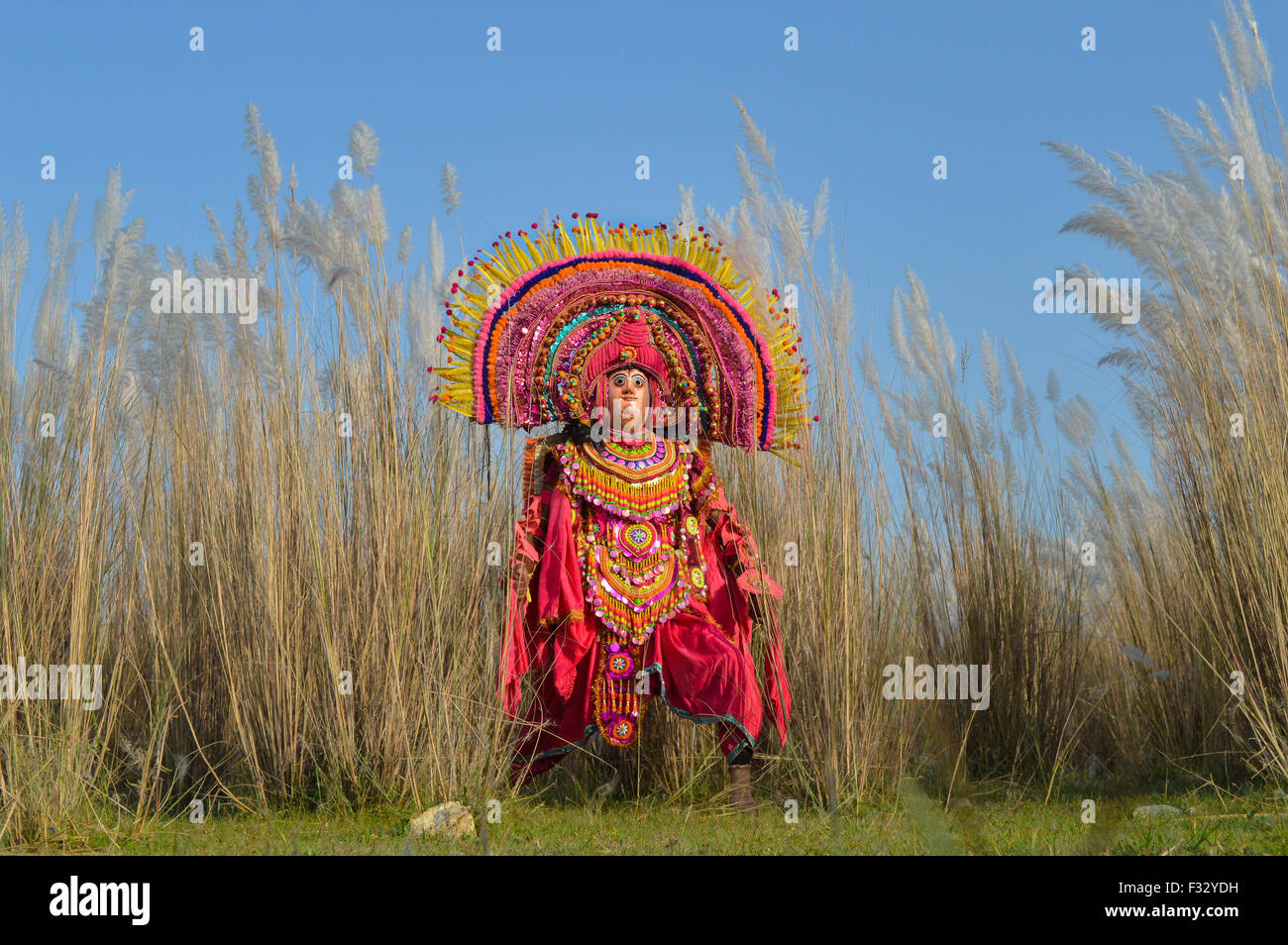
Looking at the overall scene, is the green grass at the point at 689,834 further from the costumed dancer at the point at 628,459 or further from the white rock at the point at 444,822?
the costumed dancer at the point at 628,459

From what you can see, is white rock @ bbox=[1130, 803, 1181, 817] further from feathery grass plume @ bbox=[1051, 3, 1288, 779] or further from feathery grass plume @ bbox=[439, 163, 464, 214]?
feathery grass plume @ bbox=[439, 163, 464, 214]

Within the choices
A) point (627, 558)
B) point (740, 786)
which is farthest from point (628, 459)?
point (740, 786)

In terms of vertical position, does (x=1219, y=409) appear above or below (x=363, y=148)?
below

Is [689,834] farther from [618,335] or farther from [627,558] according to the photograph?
[618,335]

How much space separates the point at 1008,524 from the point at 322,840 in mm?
3419

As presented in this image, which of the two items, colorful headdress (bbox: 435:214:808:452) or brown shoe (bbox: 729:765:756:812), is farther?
colorful headdress (bbox: 435:214:808:452)

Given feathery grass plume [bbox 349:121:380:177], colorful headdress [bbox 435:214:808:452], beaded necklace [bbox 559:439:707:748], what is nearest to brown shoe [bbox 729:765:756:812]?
beaded necklace [bbox 559:439:707:748]

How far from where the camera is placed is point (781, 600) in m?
4.66

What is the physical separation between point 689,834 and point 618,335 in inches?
78.1

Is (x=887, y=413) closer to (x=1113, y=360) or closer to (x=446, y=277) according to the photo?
(x=1113, y=360)

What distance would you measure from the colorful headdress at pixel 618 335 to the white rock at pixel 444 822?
154cm

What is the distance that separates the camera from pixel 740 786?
4.27 m

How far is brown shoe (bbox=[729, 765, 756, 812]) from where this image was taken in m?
4.24

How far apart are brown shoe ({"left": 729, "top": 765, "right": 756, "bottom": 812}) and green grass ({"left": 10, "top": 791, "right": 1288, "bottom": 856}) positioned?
0.23 ft
